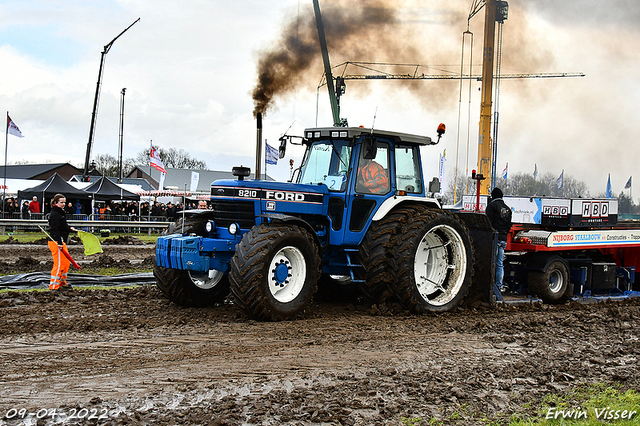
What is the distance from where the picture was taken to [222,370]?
17.9 feet

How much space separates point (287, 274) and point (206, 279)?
1.69 meters

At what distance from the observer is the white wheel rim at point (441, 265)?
29.8 ft

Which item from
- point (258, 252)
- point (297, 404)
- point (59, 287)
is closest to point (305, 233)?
point (258, 252)

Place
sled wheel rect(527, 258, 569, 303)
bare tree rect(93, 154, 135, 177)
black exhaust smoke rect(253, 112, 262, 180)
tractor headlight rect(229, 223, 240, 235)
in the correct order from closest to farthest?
tractor headlight rect(229, 223, 240, 235)
black exhaust smoke rect(253, 112, 262, 180)
sled wheel rect(527, 258, 569, 303)
bare tree rect(93, 154, 135, 177)

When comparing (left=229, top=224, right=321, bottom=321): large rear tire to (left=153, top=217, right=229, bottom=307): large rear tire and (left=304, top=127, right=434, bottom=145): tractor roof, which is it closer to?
(left=153, top=217, right=229, bottom=307): large rear tire

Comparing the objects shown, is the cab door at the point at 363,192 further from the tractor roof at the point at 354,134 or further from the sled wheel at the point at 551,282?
the sled wheel at the point at 551,282

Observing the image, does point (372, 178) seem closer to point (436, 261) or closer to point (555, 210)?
point (436, 261)

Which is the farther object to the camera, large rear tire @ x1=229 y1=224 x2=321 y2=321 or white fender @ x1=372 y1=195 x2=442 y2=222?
white fender @ x1=372 y1=195 x2=442 y2=222

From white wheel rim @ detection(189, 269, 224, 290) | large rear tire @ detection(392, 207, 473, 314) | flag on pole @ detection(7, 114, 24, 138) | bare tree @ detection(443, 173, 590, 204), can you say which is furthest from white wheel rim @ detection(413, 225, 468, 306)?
bare tree @ detection(443, 173, 590, 204)

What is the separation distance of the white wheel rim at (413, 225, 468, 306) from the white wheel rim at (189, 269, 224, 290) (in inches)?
117

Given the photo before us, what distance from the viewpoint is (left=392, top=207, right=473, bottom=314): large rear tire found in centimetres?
839

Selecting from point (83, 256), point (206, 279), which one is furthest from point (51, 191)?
point (206, 279)

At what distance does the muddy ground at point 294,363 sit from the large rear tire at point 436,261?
28cm

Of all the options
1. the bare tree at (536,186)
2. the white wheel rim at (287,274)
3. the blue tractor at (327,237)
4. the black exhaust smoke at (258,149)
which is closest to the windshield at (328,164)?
the blue tractor at (327,237)
